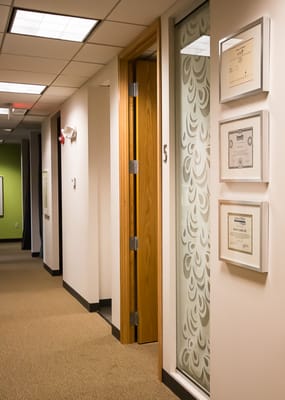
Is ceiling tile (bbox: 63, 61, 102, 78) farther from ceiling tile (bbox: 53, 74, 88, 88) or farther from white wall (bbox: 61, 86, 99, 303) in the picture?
white wall (bbox: 61, 86, 99, 303)

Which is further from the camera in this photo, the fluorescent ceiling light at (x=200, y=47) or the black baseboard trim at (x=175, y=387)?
the black baseboard trim at (x=175, y=387)

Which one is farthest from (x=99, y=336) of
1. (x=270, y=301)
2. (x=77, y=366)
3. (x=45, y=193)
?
(x=45, y=193)

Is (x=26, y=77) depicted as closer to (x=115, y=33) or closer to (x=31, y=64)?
(x=31, y=64)

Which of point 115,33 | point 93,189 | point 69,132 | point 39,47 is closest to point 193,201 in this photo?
point 115,33

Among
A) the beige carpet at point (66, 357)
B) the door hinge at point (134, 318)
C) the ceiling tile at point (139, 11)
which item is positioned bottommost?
the beige carpet at point (66, 357)

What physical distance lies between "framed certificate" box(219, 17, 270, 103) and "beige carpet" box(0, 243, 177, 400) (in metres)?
2.02

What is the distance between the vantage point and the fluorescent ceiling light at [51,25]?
3125 mm

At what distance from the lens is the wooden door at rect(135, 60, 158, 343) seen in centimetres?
394

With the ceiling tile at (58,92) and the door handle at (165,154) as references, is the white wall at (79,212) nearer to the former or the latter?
the ceiling tile at (58,92)

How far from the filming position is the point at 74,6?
9.67 ft

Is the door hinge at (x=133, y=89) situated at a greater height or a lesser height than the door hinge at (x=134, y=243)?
greater

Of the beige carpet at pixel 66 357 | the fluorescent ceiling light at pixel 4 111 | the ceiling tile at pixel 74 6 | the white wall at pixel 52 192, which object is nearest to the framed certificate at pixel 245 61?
the ceiling tile at pixel 74 6

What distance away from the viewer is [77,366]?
3.57m

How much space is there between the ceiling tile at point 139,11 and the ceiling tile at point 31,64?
1.19m
